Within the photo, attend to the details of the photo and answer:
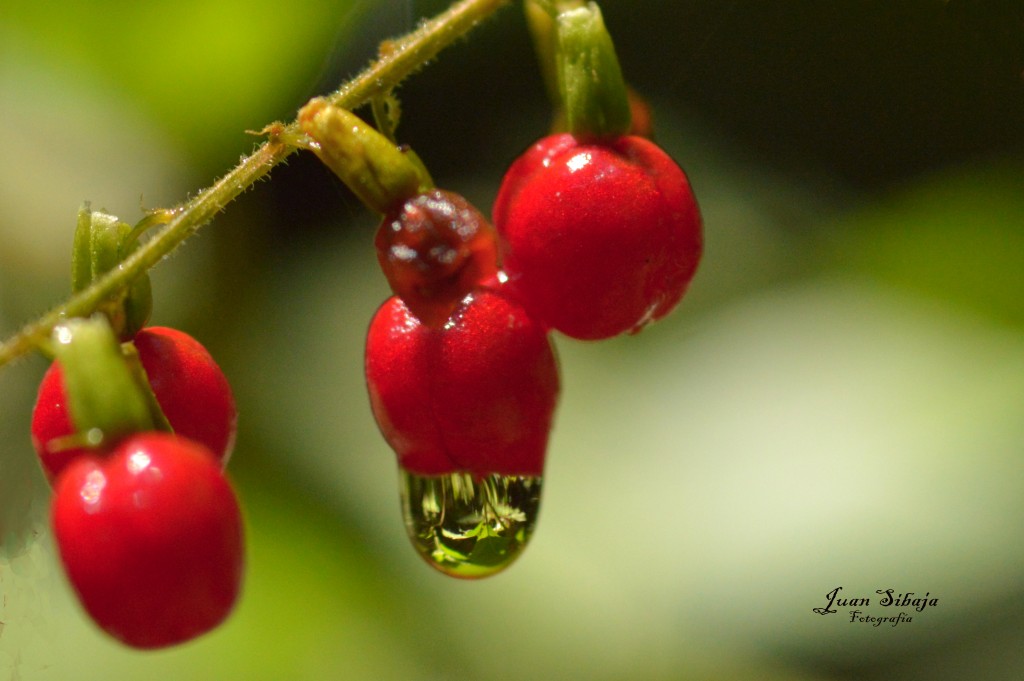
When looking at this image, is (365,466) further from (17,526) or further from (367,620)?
(17,526)

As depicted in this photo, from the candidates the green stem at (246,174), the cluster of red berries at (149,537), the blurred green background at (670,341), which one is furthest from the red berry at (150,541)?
the blurred green background at (670,341)

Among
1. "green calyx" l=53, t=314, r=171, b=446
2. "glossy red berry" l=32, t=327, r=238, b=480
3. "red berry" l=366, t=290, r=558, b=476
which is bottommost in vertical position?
"green calyx" l=53, t=314, r=171, b=446

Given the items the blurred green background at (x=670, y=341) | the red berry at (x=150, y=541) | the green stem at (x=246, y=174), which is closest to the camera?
the red berry at (x=150, y=541)

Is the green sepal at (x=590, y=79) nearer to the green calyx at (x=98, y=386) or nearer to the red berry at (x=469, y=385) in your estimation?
the red berry at (x=469, y=385)

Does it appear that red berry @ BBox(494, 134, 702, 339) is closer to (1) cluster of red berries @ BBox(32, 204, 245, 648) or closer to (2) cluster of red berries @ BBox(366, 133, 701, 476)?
(2) cluster of red berries @ BBox(366, 133, 701, 476)

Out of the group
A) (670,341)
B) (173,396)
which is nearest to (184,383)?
(173,396)

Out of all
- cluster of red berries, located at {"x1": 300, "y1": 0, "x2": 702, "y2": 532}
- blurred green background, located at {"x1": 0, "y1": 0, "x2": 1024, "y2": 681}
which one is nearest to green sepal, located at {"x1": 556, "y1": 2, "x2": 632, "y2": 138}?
cluster of red berries, located at {"x1": 300, "y1": 0, "x2": 702, "y2": 532}

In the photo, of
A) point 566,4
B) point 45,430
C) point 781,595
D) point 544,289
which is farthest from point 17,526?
point 781,595
